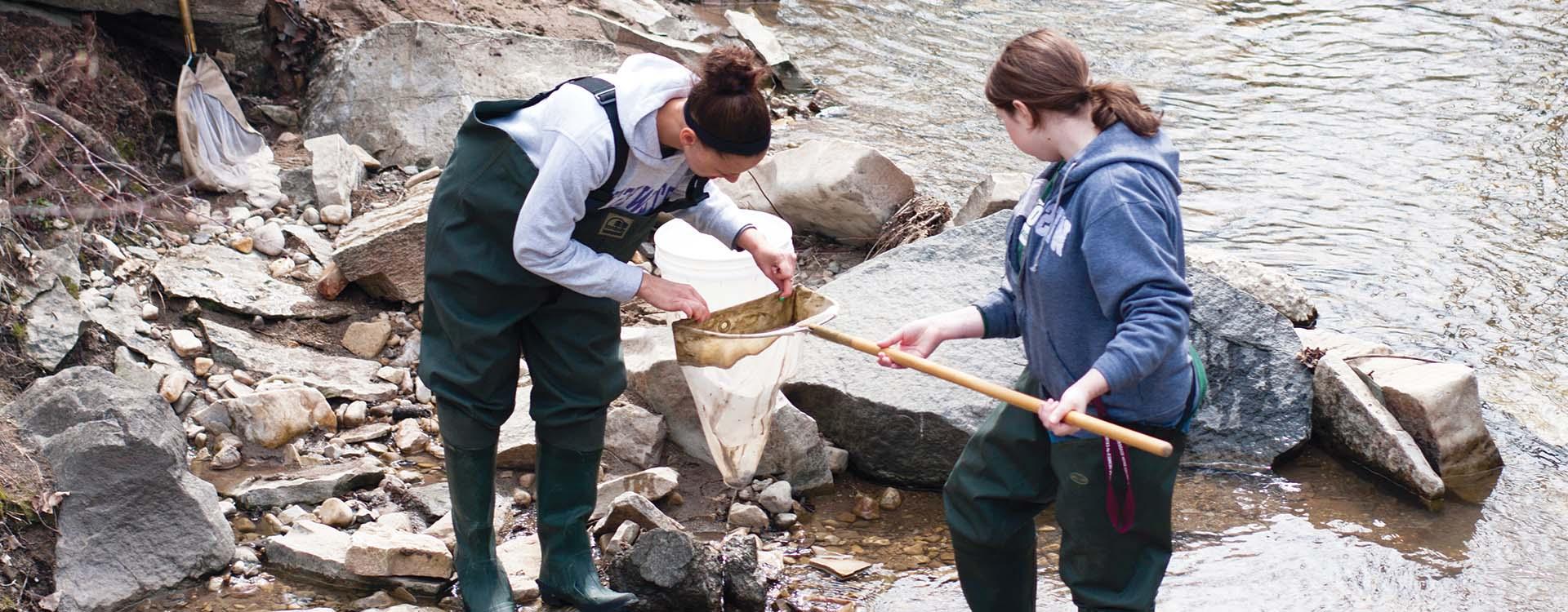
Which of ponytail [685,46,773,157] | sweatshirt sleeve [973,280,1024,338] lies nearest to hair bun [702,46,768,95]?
ponytail [685,46,773,157]

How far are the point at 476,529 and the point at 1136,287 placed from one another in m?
1.74

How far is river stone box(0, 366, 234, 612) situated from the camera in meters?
3.27

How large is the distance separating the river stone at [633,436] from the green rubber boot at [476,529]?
922mm

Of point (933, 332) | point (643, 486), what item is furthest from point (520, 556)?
point (933, 332)

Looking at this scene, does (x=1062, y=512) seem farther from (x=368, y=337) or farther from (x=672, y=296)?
(x=368, y=337)

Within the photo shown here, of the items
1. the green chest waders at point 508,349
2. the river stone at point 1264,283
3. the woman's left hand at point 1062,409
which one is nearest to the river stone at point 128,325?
the green chest waders at point 508,349

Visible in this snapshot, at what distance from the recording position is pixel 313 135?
6141 millimetres

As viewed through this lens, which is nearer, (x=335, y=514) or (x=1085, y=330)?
(x=1085, y=330)

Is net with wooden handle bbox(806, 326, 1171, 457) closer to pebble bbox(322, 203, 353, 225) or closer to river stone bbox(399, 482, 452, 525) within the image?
river stone bbox(399, 482, 452, 525)

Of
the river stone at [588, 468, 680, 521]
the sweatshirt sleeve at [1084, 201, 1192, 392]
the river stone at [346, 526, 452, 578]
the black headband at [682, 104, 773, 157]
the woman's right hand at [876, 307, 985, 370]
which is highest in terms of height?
the black headband at [682, 104, 773, 157]

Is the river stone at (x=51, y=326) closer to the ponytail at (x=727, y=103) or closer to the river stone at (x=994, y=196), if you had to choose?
the ponytail at (x=727, y=103)

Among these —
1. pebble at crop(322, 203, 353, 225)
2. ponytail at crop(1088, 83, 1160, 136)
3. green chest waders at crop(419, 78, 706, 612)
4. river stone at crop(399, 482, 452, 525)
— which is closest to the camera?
ponytail at crop(1088, 83, 1160, 136)

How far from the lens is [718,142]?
2697 millimetres

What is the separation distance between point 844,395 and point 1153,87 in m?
5.64
